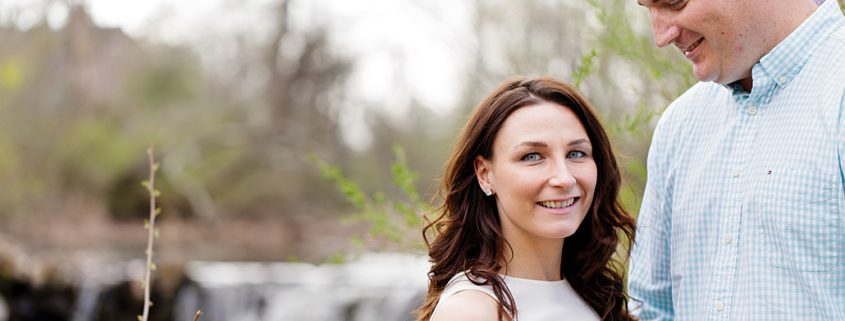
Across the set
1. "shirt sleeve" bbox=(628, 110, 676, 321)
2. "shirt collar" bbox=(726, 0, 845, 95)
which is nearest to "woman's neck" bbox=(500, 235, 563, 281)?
"shirt sleeve" bbox=(628, 110, 676, 321)

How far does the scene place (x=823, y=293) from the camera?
78.2 inches

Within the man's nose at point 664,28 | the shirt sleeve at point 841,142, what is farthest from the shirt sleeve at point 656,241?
the shirt sleeve at point 841,142

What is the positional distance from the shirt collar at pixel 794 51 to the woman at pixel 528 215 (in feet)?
Result: 1.22

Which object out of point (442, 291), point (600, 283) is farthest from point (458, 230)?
point (600, 283)

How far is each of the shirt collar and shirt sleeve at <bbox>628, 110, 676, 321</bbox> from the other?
0.34 meters

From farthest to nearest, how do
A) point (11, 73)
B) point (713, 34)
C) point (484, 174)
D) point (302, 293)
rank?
point (11, 73) < point (302, 293) < point (484, 174) < point (713, 34)

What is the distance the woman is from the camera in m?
2.17

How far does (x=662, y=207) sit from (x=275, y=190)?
15441 millimetres

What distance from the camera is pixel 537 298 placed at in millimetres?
2236

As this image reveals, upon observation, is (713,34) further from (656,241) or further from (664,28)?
(656,241)

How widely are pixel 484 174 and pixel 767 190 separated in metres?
0.60

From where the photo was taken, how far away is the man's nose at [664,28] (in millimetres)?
2139

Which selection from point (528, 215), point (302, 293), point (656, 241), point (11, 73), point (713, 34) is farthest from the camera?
point (11, 73)

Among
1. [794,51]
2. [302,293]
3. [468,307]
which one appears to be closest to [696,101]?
[794,51]
